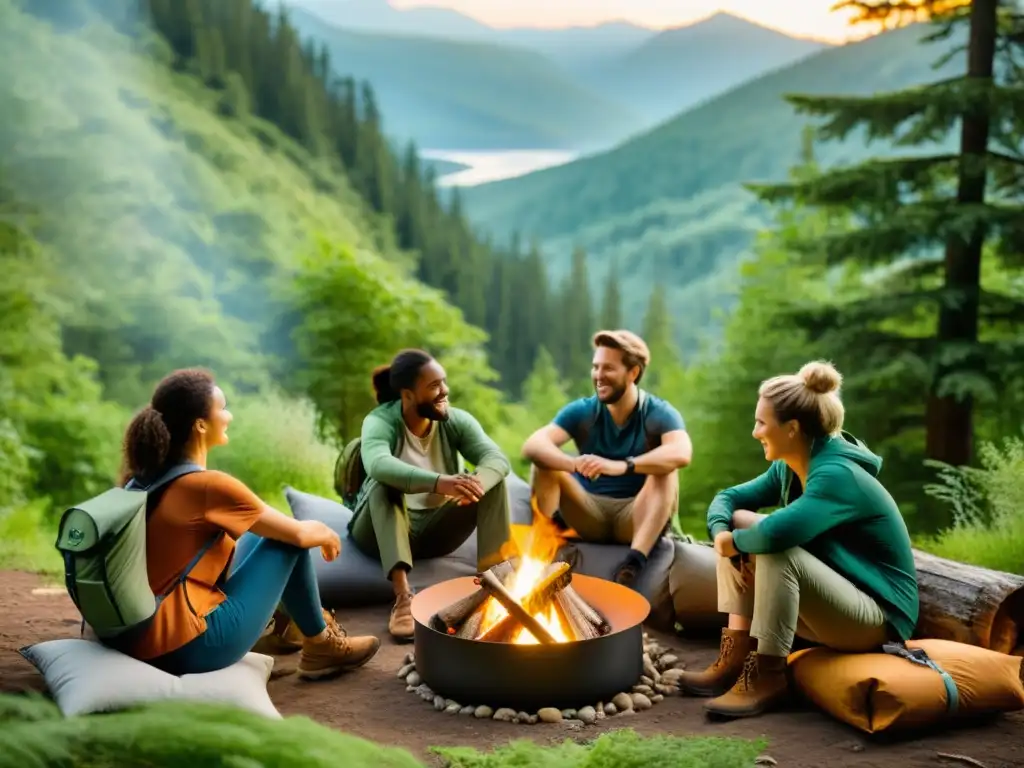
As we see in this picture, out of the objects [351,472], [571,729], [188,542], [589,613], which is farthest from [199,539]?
[351,472]

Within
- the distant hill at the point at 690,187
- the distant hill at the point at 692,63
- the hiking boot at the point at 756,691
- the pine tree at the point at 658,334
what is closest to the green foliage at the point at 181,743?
the hiking boot at the point at 756,691

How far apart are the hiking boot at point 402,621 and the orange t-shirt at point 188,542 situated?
1.36 m

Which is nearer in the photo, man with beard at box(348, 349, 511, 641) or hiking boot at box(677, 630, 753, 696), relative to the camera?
hiking boot at box(677, 630, 753, 696)

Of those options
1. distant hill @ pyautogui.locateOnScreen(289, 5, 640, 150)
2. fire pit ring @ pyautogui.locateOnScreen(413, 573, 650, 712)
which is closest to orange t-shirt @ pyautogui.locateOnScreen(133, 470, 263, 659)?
fire pit ring @ pyautogui.locateOnScreen(413, 573, 650, 712)

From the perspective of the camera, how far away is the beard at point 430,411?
4.77m

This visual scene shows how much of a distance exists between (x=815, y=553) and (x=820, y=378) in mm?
633

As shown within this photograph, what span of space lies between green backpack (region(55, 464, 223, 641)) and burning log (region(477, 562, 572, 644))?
1239 millimetres

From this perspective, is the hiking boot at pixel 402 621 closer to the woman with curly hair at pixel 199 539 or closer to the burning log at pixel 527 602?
the burning log at pixel 527 602

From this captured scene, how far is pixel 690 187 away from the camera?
2297 cm

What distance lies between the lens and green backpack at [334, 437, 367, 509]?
528 cm

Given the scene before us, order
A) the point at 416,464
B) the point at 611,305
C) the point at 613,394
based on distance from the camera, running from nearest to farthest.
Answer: the point at 416,464 < the point at 613,394 < the point at 611,305

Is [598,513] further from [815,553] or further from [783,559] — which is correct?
[783,559]

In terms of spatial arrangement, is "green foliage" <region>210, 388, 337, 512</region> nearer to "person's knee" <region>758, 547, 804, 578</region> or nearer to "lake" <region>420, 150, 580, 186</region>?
"person's knee" <region>758, 547, 804, 578</region>

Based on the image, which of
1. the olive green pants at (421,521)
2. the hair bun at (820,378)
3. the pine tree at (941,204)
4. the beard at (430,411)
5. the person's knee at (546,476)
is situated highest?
the pine tree at (941,204)
